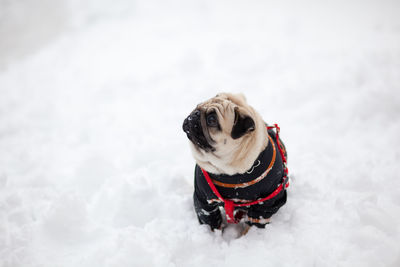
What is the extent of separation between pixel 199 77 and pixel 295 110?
2.45 m

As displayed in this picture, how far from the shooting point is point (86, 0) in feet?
37.7

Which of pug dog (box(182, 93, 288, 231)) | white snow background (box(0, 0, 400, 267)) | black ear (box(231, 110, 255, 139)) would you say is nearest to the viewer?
black ear (box(231, 110, 255, 139))

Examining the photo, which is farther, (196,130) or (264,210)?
(264,210)

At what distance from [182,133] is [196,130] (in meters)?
2.40

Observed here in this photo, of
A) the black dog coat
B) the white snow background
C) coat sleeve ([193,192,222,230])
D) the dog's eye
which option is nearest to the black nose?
the dog's eye

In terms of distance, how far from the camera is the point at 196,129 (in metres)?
2.57

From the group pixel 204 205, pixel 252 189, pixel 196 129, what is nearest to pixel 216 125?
pixel 196 129

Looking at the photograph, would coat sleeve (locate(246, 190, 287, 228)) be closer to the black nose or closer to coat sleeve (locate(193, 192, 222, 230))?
coat sleeve (locate(193, 192, 222, 230))

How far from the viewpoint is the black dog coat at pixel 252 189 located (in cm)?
275

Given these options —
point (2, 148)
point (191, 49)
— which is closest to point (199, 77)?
point (191, 49)

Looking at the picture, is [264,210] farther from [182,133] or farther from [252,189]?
[182,133]

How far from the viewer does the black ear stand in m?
2.46

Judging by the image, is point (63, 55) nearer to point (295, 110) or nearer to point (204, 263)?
point (295, 110)

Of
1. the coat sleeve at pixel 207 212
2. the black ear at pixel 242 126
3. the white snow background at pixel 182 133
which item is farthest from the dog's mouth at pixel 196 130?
the white snow background at pixel 182 133
